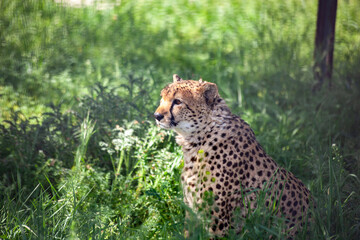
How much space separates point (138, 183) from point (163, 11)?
4439 millimetres

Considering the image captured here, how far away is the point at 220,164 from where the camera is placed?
279cm

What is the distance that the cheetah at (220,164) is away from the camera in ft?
8.98

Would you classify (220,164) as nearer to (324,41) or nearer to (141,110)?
(141,110)

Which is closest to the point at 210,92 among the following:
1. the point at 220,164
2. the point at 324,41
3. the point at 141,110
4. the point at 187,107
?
the point at 187,107

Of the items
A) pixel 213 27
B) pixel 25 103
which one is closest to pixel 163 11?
pixel 213 27

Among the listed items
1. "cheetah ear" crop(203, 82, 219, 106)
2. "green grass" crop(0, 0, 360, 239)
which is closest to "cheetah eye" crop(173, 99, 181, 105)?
"cheetah ear" crop(203, 82, 219, 106)

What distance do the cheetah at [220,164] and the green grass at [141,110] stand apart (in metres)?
0.12

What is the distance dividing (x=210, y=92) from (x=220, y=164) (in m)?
0.46

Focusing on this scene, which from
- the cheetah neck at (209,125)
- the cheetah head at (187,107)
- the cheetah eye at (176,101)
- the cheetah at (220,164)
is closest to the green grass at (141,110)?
the cheetah at (220,164)

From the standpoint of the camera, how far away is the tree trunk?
15.9ft

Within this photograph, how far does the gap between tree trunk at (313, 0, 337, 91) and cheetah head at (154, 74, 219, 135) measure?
2.35m

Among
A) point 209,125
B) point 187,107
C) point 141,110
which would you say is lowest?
point 141,110

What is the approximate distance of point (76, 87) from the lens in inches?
216

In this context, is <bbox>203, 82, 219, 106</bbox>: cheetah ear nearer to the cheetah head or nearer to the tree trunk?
the cheetah head
